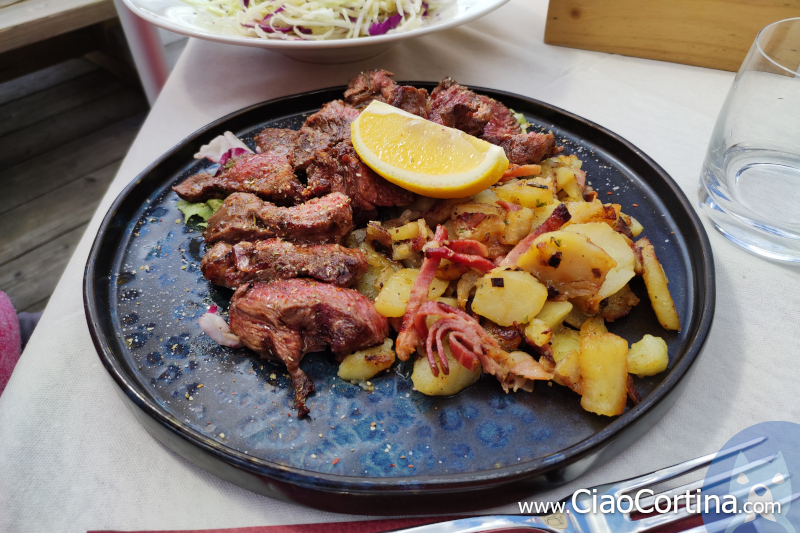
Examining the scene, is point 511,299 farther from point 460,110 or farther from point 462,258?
point 460,110

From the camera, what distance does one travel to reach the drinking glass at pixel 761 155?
2.08 m

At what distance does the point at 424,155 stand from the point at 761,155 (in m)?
1.52

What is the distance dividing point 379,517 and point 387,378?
423 mm

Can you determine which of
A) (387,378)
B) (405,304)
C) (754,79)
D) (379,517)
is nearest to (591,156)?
(754,79)

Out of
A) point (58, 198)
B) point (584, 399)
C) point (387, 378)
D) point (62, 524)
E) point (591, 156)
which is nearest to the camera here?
point (62, 524)

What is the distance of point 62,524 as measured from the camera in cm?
149

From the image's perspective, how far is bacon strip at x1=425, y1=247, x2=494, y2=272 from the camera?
1.86 meters

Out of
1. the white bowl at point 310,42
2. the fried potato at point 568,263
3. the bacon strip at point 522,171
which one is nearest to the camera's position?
the fried potato at point 568,263

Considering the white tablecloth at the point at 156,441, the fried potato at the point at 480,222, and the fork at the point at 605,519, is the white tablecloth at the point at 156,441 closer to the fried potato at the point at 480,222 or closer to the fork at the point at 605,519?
the fork at the point at 605,519

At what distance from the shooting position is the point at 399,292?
1.89 metres

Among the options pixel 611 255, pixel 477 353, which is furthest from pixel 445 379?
pixel 611 255

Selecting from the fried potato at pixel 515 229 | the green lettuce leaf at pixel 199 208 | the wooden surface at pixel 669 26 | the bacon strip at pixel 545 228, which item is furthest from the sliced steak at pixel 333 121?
the wooden surface at pixel 669 26

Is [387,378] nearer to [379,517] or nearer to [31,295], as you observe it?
[379,517]

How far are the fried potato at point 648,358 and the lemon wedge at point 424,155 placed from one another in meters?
0.76
